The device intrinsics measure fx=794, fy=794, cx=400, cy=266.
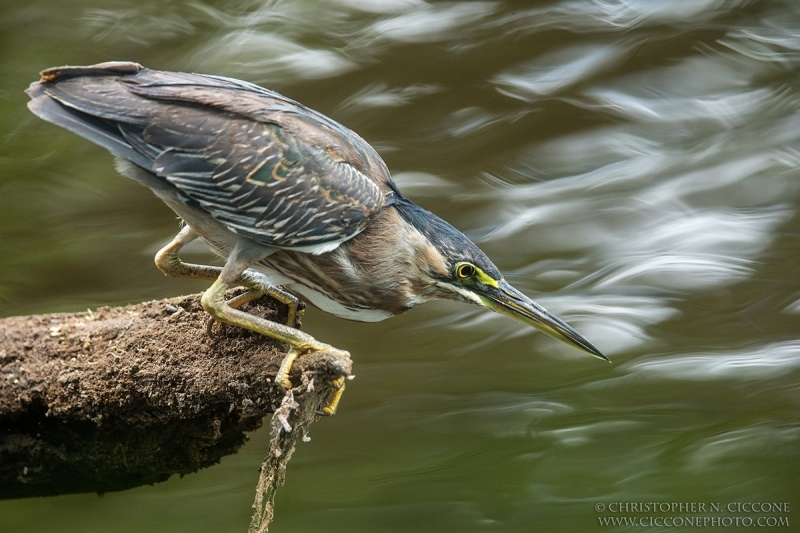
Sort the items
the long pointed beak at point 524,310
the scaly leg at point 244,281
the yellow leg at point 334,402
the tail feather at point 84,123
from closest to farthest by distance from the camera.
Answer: the yellow leg at point 334,402, the tail feather at point 84,123, the scaly leg at point 244,281, the long pointed beak at point 524,310

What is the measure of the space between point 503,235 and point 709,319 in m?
1.90

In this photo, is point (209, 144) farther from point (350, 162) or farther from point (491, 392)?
point (491, 392)

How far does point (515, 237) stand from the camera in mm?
7211

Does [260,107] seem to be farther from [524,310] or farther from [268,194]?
[524,310]

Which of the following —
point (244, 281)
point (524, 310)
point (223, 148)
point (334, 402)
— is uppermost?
point (223, 148)

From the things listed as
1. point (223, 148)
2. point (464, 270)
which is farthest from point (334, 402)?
point (223, 148)

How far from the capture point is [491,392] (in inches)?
235

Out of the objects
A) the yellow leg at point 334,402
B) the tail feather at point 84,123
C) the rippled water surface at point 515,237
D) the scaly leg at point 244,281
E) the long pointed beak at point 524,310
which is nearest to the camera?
the yellow leg at point 334,402

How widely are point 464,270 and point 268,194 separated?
3.20 feet

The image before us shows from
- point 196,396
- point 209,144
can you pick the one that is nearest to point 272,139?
point 209,144

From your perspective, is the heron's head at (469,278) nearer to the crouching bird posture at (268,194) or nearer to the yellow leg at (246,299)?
the crouching bird posture at (268,194)

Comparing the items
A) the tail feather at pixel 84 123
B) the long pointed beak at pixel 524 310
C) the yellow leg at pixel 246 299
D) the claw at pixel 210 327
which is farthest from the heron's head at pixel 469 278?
the tail feather at pixel 84 123

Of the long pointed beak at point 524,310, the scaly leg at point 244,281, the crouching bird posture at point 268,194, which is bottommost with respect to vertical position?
the long pointed beak at point 524,310

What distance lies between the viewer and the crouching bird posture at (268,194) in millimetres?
3424
